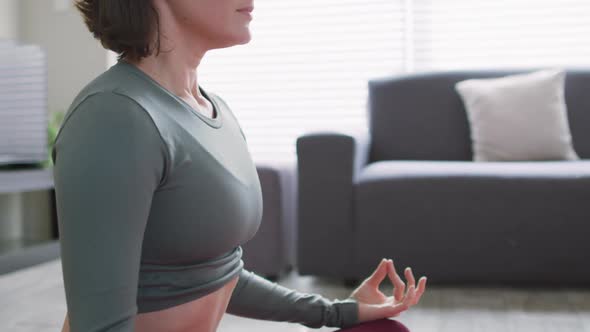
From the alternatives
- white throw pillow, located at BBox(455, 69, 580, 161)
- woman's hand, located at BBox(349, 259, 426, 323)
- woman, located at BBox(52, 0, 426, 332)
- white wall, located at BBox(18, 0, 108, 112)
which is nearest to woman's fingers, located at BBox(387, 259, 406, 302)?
woman's hand, located at BBox(349, 259, 426, 323)

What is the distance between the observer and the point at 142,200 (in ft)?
1.70

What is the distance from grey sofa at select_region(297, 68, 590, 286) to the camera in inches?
95.5

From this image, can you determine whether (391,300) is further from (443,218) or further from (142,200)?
(443,218)

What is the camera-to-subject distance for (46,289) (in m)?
2.67

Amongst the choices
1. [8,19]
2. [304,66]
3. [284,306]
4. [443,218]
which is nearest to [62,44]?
[8,19]

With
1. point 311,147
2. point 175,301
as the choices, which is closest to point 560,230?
point 311,147

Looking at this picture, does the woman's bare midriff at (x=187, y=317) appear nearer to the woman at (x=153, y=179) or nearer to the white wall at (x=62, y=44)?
the woman at (x=153, y=179)

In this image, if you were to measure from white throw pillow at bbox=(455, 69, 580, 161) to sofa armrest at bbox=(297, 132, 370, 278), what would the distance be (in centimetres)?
71

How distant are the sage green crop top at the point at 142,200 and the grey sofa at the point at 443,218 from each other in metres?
1.86

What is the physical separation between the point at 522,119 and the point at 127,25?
8.43 feet

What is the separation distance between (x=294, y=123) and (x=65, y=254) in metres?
3.45

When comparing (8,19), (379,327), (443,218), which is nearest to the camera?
(379,327)

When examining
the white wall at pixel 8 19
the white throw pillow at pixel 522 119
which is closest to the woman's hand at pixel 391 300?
the white throw pillow at pixel 522 119

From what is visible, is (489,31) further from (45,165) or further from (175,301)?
(175,301)
